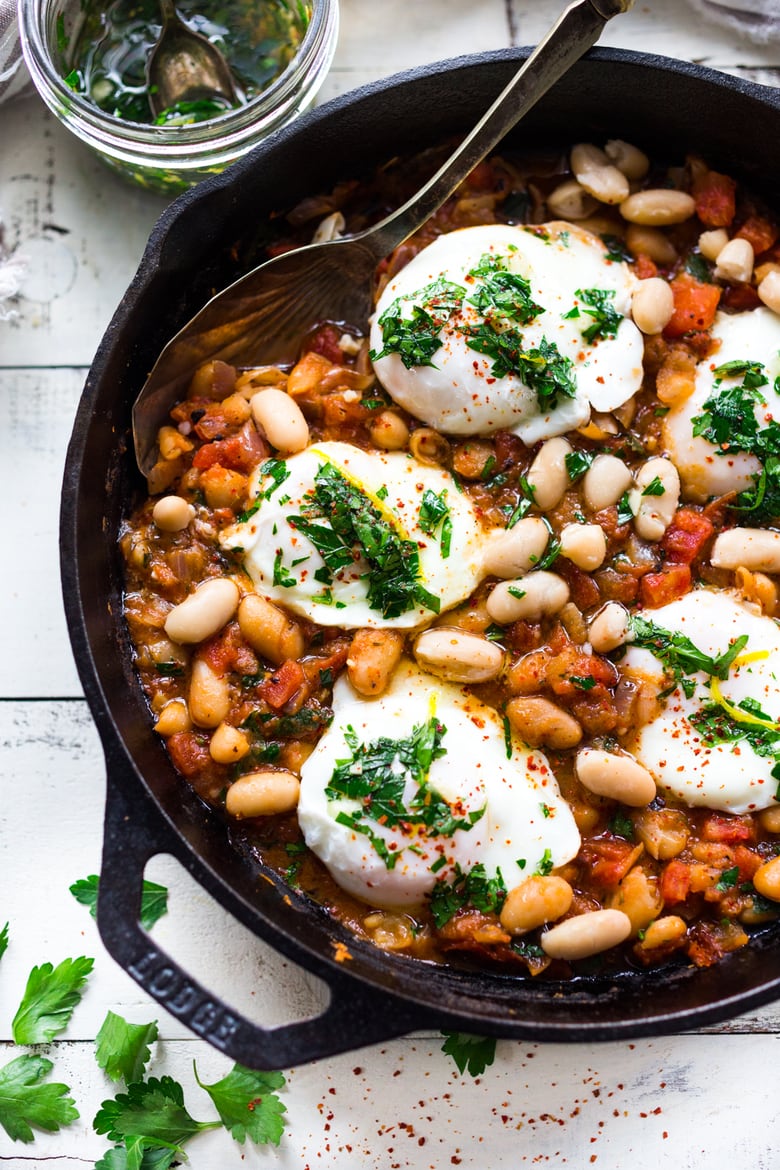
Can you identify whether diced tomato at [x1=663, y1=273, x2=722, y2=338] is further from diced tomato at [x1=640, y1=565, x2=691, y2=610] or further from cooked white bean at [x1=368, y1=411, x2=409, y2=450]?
cooked white bean at [x1=368, y1=411, x2=409, y2=450]

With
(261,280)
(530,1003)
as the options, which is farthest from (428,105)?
(530,1003)

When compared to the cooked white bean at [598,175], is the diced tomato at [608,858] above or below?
below

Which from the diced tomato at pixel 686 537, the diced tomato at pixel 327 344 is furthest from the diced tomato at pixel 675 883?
the diced tomato at pixel 327 344

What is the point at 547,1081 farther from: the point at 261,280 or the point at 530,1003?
the point at 261,280

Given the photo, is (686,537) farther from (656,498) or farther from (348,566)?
(348,566)

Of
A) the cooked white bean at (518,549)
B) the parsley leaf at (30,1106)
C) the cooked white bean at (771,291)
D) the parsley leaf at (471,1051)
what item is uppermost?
the cooked white bean at (771,291)

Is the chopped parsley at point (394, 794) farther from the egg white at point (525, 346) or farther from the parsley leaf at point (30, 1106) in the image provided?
the parsley leaf at point (30, 1106)

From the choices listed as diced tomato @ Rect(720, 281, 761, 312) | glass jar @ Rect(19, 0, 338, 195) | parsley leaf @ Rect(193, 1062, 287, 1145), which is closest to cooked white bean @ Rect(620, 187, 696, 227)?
diced tomato @ Rect(720, 281, 761, 312)
